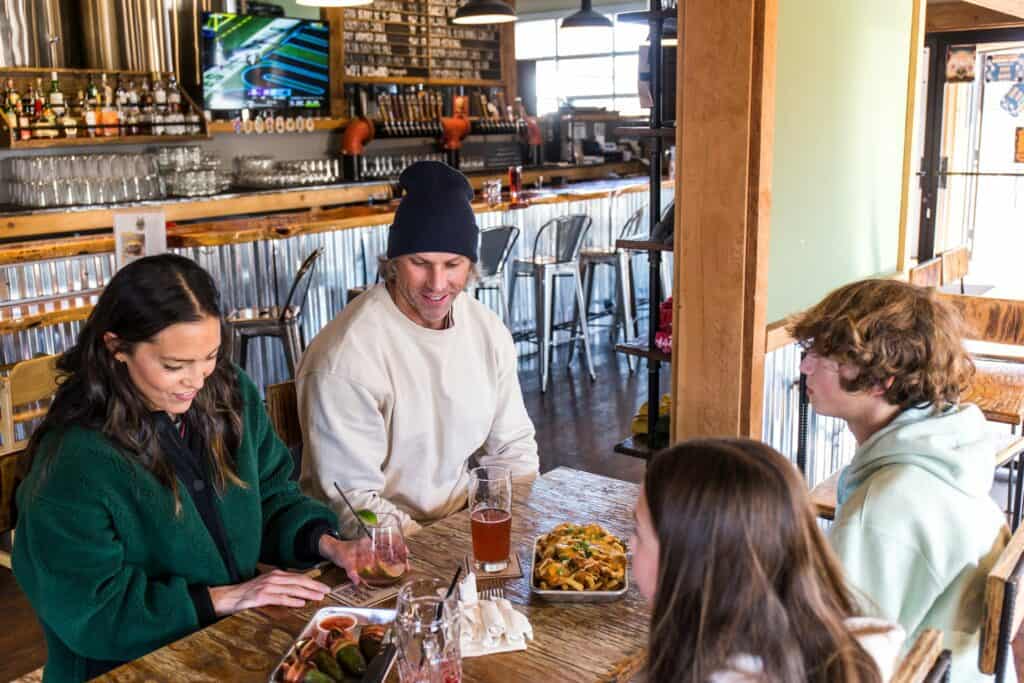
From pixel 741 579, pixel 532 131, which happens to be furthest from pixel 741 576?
pixel 532 131

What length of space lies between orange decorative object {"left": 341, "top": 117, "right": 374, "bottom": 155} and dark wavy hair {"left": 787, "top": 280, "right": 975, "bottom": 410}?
299 inches

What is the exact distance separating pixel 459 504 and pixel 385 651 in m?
1.02

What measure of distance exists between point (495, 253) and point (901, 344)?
4.45 meters

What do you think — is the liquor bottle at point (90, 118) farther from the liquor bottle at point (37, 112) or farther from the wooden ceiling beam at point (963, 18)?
the wooden ceiling beam at point (963, 18)

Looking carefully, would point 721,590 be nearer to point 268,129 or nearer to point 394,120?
point 268,129

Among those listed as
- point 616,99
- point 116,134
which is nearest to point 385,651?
point 116,134

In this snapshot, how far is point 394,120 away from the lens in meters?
9.57

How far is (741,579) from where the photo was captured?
3.62ft

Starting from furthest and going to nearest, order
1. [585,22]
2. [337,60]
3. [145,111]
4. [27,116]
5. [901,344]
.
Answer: [337,60], [585,22], [145,111], [27,116], [901,344]

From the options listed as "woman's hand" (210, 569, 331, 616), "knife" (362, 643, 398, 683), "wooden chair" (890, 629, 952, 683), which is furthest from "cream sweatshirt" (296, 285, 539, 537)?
"wooden chair" (890, 629, 952, 683)

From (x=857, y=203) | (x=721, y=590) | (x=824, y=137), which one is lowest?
(x=721, y=590)

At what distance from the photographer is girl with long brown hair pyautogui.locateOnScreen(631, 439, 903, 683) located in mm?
1105

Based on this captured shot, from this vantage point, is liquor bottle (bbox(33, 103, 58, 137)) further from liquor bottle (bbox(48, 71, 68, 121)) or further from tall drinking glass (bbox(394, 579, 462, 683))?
tall drinking glass (bbox(394, 579, 462, 683))

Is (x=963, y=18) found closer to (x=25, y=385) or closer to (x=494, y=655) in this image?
(x=25, y=385)
